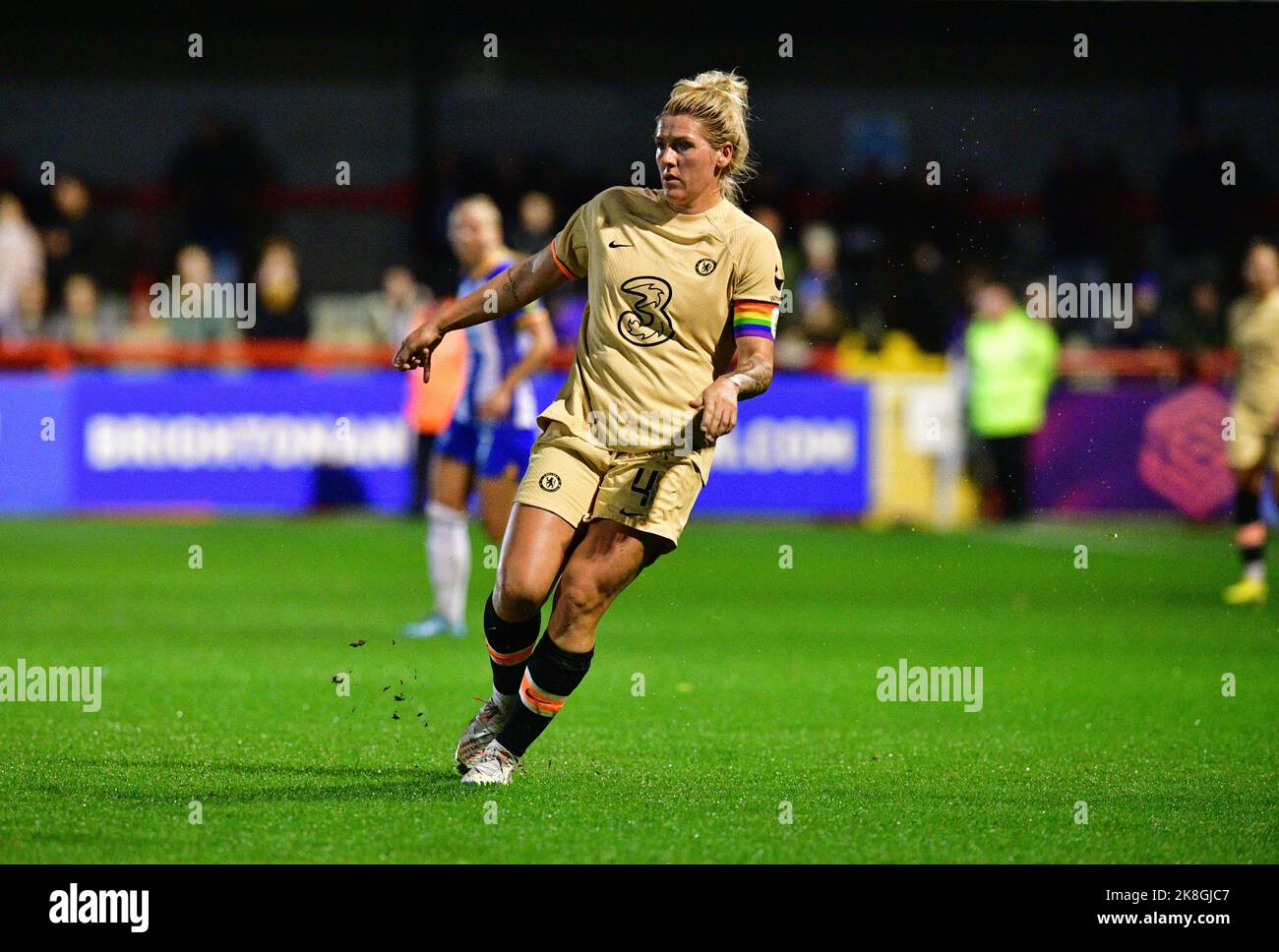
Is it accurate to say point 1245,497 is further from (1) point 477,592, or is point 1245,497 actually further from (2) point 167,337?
(2) point 167,337

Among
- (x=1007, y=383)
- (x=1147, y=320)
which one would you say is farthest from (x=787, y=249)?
(x=1007, y=383)

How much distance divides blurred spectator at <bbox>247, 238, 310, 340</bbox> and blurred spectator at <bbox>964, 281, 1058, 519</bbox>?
20.5ft

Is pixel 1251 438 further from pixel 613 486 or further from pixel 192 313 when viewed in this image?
pixel 192 313

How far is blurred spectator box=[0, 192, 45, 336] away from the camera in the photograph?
2039 centimetres

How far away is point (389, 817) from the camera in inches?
240

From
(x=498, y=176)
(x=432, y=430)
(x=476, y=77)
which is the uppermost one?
(x=476, y=77)

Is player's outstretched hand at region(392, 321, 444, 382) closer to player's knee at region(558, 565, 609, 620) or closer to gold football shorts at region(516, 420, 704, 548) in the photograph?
gold football shorts at region(516, 420, 704, 548)

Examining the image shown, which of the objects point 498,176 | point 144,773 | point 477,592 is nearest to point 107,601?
point 477,592

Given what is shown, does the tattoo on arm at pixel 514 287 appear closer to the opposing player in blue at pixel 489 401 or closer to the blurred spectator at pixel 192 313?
the opposing player in blue at pixel 489 401

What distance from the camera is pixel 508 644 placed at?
21.8 ft

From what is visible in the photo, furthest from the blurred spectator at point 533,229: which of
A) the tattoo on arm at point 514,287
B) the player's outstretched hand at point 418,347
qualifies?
the player's outstretched hand at point 418,347

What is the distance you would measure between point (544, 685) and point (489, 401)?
4010 millimetres
